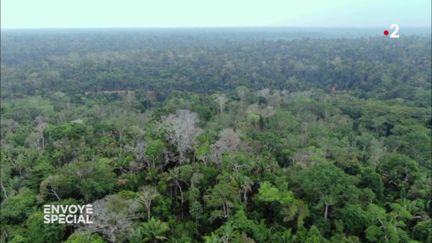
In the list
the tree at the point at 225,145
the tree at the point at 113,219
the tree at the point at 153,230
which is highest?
the tree at the point at 225,145

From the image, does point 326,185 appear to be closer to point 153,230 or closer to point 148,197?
point 153,230

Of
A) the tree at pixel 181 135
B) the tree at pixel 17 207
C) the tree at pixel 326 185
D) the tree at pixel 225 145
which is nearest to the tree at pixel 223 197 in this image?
the tree at pixel 225 145

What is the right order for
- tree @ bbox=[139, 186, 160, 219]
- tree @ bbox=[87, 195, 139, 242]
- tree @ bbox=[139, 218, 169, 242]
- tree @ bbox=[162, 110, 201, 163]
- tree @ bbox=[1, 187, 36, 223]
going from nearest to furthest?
tree @ bbox=[87, 195, 139, 242] → tree @ bbox=[139, 218, 169, 242] → tree @ bbox=[139, 186, 160, 219] → tree @ bbox=[1, 187, 36, 223] → tree @ bbox=[162, 110, 201, 163]

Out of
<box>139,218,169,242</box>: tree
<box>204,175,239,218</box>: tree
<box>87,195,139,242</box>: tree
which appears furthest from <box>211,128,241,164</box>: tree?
<box>87,195,139,242</box>: tree

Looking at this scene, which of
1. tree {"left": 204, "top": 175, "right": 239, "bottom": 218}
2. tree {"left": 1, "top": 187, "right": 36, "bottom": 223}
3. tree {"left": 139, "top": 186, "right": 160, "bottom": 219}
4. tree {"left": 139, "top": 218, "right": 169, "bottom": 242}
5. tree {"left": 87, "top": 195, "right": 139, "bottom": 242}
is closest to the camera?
tree {"left": 87, "top": 195, "right": 139, "bottom": 242}

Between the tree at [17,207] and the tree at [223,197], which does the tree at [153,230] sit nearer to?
the tree at [223,197]

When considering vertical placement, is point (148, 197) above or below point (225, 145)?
below

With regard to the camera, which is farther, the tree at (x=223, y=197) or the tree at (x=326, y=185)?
the tree at (x=326, y=185)

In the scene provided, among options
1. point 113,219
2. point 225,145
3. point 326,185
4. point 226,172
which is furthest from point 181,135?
point 326,185

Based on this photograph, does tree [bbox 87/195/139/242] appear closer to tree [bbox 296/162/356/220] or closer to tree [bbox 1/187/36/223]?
tree [bbox 1/187/36/223]

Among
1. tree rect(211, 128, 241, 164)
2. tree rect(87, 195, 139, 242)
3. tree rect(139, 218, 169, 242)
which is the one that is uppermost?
tree rect(211, 128, 241, 164)

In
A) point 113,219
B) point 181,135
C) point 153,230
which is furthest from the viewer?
point 181,135
